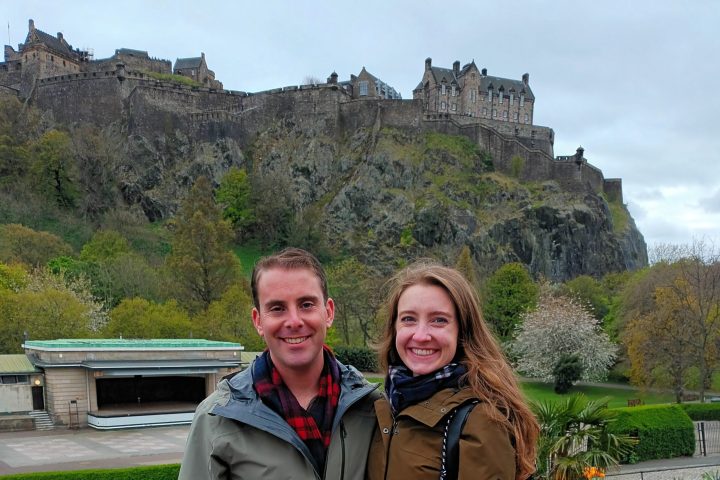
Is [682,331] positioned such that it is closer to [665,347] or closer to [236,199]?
[665,347]

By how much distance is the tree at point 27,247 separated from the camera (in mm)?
37188

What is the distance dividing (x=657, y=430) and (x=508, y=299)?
21.2m

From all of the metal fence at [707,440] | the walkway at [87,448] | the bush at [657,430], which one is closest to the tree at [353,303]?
the walkway at [87,448]

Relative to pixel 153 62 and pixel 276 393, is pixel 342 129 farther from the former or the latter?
pixel 276 393

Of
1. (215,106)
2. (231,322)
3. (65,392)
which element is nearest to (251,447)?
(65,392)

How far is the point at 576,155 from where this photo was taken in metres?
58.0

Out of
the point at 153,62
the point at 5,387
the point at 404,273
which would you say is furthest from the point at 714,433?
the point at 153,62

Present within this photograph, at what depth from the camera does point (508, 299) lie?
37.5 meters

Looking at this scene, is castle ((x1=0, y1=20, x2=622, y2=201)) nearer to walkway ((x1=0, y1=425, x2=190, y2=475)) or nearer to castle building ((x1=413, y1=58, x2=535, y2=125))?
castle building ((x1=413, y1=58, x2=535, y2=125))

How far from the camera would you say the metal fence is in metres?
17.2

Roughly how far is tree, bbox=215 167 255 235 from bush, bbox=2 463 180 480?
41.4 metres

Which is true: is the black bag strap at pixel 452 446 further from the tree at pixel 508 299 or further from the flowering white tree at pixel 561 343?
the tree at pixel 508 299

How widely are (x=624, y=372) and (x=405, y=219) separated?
971 inches

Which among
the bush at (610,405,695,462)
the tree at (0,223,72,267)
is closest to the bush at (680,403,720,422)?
the bush at (610,405,695,462)
